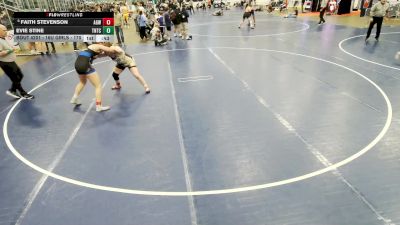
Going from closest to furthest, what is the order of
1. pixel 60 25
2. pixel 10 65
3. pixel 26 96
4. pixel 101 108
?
pixel 101 108
pixel 10 65
pixel 26 96
pixel 60 25

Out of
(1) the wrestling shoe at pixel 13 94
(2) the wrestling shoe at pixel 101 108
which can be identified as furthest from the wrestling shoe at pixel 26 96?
(2) the wrestling shoe at pixel 101 108

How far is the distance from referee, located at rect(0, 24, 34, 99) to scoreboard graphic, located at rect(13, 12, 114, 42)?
72.2 inches

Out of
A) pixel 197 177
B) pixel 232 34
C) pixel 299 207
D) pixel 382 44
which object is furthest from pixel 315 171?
pixel 232 34

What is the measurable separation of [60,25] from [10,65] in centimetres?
249

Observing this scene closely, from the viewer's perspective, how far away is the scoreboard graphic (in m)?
9.29

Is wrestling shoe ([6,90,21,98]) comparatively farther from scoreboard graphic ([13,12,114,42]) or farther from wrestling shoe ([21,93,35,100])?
scoreboard graphic ([13,12,114,42])

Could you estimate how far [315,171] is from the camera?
4441mm

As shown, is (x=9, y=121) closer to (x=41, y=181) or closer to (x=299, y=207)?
(x=41, y=181)

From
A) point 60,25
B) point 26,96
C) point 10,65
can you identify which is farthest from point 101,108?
point 60,25

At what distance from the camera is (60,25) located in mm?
9578

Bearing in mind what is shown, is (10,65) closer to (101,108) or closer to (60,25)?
(60,25)

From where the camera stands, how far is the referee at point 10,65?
294 inches

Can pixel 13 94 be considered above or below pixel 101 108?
above

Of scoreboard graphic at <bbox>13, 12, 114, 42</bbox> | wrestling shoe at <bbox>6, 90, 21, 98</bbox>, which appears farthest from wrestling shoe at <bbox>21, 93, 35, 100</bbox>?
scoreboard graphic at <bbox>13, 12, 114, 42</bbox>
